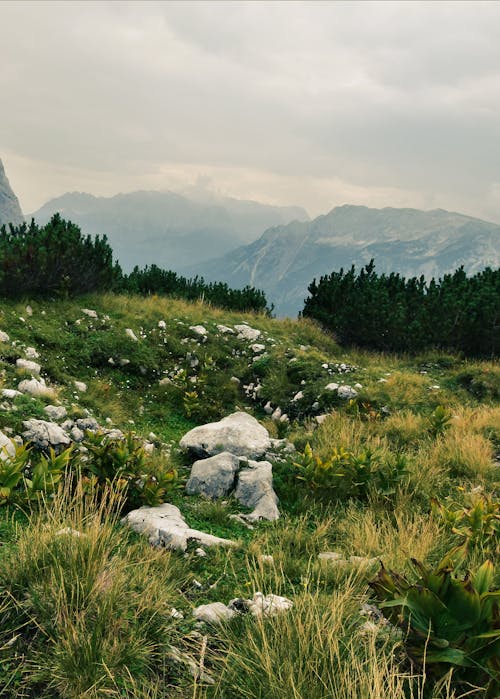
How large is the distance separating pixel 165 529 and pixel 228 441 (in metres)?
2.66

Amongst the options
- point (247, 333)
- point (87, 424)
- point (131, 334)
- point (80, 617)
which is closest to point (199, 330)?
point (247, 333)

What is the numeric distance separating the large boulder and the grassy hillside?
357 mm

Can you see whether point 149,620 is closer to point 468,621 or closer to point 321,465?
point 468,621

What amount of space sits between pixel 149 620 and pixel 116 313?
985cm

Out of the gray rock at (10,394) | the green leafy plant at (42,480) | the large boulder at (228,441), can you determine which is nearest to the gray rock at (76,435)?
the gray rock at (10,394)

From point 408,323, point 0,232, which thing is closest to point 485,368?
point 408,323

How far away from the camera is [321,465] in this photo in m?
5.42

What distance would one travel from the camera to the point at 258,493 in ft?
17.3

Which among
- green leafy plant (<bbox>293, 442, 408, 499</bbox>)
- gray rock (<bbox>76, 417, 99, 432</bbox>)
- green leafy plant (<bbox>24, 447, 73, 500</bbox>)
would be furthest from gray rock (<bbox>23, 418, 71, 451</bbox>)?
green leafy plant (<bbox>293, 442, 408, 499</bbox>)

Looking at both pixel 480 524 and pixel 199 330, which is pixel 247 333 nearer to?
pixel 199 330

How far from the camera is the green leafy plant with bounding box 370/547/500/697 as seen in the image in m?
2.29

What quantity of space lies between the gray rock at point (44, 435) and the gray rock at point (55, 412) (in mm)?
736

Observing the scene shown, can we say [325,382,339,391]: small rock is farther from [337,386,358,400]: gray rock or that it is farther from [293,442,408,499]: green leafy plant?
[293,442,408,499]: green leafy plant

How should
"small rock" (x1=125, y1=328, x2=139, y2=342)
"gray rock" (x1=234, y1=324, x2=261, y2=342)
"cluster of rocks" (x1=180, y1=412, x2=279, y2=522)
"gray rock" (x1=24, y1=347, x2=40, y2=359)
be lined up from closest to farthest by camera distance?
"cluster of rocks" (x1=180, y1=412, x2=279, y2=522) → "gray rock" (x1=24, y1=347, x2=40, y2=359) → "small rock" (x1=125, y1=328, x2=139, y2=342) → "gray rock" (x1=234, y1=324, x2=261, y2=342)
